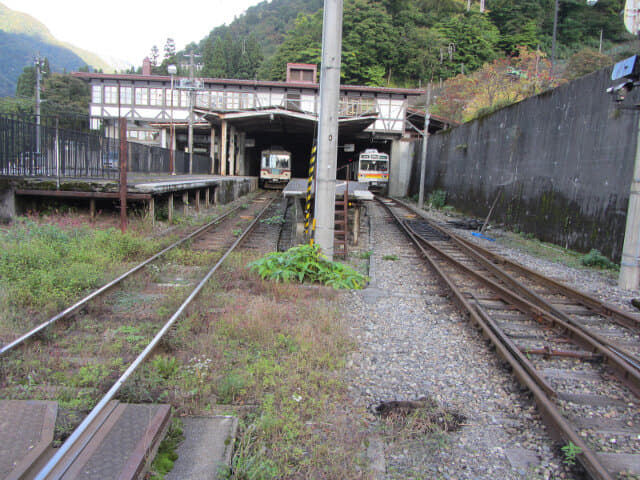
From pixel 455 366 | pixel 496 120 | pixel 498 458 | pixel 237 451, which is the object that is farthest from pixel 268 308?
pixel 496 120

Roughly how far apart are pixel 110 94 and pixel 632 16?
45.2 m

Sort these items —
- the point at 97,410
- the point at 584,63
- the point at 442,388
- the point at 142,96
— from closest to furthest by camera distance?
the point at 97,410 → the point at 442,388 → the point at 584,63 → the point at 142,96

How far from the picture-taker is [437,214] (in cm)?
2320

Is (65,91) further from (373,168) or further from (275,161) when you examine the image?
(373,168)

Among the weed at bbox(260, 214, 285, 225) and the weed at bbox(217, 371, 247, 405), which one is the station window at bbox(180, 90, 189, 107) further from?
the weed at bbox(217, 371, 247, 405)

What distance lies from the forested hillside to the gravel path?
58.3 m

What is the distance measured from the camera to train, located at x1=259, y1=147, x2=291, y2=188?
110 feet

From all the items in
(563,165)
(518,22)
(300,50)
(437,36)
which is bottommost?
(563,165)

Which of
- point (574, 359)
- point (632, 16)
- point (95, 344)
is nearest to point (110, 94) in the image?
point (632, 16)

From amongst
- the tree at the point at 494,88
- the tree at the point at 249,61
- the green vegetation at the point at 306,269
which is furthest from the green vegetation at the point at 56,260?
the tree at the point at 249,61

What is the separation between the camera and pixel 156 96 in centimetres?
4516

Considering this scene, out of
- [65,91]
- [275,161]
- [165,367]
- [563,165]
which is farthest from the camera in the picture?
[65,91]

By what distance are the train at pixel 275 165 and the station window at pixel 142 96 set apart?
59.7ft

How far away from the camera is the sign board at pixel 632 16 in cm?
881
